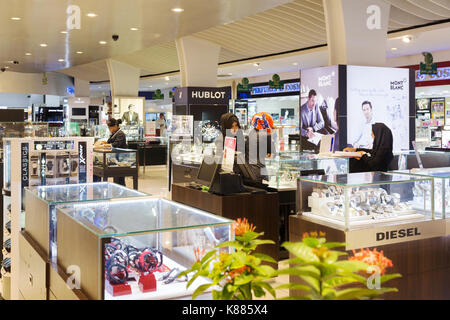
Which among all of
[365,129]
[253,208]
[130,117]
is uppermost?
[130,117]

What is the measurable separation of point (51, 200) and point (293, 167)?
313 centimetres

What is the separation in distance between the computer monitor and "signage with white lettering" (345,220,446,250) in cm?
191

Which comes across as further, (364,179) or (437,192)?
(437,192)

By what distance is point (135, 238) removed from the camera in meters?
2.18

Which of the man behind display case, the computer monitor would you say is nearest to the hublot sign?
the man behind display case

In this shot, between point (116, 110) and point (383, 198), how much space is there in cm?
1485

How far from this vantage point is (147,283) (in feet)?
6.88

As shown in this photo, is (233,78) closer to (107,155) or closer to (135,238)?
(107,155)

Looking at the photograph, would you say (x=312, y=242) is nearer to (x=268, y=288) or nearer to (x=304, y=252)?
(x=304, y=252)

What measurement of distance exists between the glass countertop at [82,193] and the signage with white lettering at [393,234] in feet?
4.57

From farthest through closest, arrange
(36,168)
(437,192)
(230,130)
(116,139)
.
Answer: (116,139) → (230,130) → (36,168) → (437,192)

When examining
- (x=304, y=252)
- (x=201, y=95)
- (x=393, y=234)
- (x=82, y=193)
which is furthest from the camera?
(x=201, y=95)

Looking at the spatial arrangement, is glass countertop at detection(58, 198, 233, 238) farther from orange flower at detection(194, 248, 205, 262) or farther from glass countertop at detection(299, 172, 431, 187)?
glass countertop at detection(299, 172, 431, 187)

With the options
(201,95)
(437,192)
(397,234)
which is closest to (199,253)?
(397,234)
